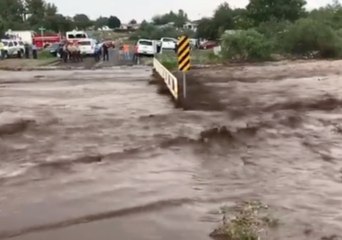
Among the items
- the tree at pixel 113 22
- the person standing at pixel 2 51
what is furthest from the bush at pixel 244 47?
the tree at pixel 113 22

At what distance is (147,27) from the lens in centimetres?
10150

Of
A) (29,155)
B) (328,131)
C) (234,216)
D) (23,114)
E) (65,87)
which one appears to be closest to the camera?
(234,216)

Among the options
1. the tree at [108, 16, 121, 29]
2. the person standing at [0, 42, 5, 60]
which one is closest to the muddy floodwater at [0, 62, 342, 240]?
the person standing at [0, 42, 5, 60]

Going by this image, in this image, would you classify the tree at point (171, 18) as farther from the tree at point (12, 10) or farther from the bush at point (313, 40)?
the bush at point (313, 40)

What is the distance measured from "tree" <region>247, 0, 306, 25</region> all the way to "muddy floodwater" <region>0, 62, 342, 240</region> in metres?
46.7

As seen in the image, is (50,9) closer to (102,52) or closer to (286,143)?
(102,52)

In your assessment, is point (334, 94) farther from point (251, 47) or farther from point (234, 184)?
point (251, 47)

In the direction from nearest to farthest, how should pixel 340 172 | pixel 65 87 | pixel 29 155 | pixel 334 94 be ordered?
1. pixel 340 172
2. pixel 29 155
3. pixel 334 94
4. pixel 65 87

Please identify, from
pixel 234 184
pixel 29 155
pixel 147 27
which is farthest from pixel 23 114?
pixel 147 27

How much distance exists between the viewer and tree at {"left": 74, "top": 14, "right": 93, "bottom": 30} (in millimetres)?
132275

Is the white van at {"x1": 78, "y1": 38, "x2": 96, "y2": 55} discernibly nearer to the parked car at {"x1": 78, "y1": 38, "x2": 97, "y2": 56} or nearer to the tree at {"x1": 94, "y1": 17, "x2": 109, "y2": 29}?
the parked car at {"x1": 78, "y1": 38, "x2": 97, "y2": 56}

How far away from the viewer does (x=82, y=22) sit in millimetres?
140125

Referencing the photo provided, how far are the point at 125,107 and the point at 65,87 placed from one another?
8240mm

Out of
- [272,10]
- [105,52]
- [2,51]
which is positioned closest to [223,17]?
[272,10]
